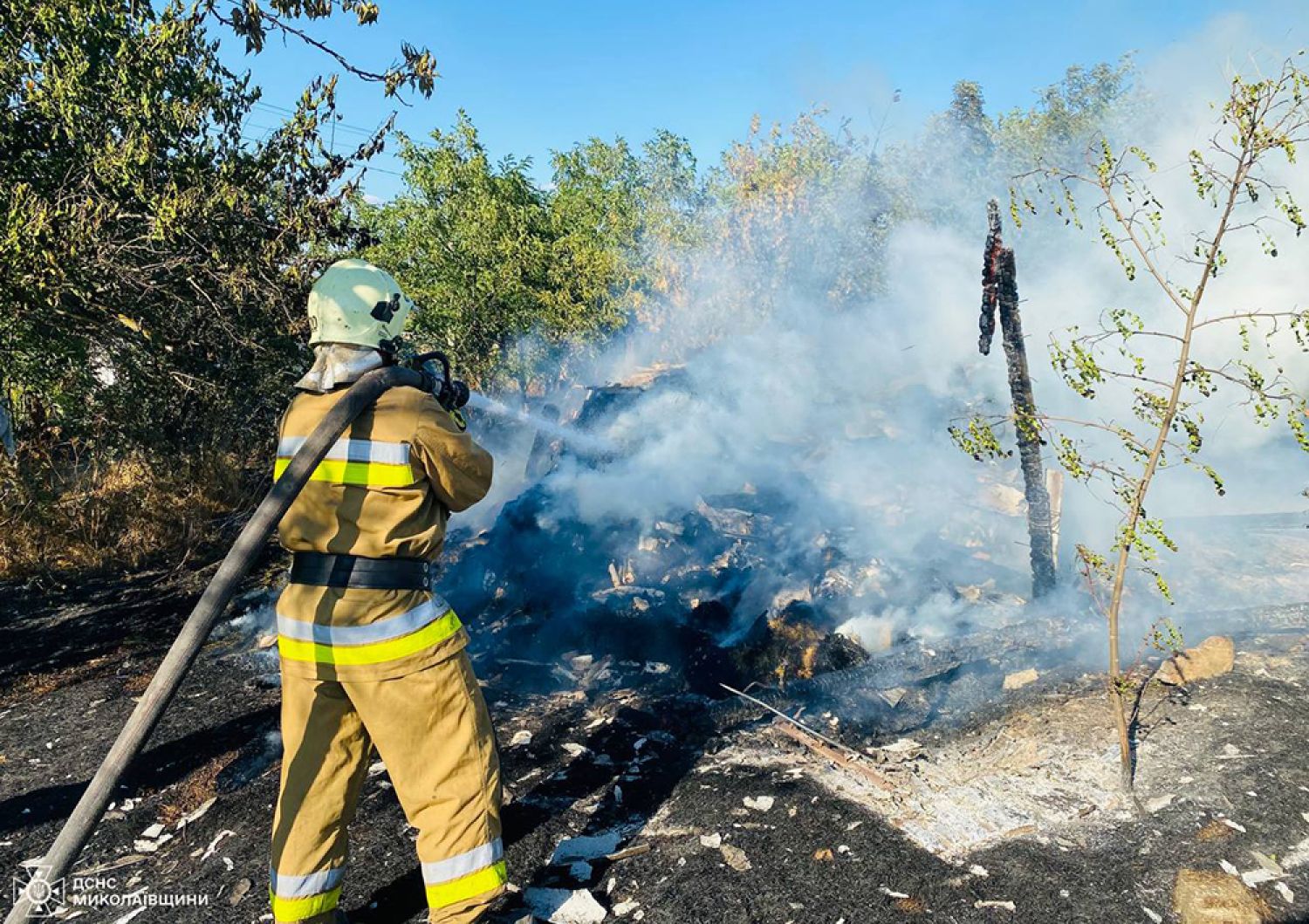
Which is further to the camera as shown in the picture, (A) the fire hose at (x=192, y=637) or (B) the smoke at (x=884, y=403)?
(B) the smoke at (x=884, y=403)

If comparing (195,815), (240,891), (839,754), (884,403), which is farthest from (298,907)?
(884,403)

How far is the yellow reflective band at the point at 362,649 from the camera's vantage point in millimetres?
2262

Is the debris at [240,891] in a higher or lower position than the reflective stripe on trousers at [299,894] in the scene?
lower

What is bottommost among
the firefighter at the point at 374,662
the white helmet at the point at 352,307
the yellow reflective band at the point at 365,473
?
the firefighter at the point at 374,662

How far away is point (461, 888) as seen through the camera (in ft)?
7.34

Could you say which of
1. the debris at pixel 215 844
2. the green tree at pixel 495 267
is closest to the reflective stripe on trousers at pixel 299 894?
the debris at pixel 215 844

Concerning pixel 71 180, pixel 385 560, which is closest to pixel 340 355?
pixel 385 560

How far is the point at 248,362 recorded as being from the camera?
23.4ft

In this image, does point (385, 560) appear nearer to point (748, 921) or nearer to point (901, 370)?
point (748, 921)

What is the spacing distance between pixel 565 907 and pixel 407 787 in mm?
745

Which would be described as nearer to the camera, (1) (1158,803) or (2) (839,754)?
(1) (1158,803)

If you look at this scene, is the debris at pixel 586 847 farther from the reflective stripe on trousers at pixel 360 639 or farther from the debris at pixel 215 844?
the debris at pixel 215 844

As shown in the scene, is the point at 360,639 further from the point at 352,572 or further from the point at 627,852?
the point at 627,852

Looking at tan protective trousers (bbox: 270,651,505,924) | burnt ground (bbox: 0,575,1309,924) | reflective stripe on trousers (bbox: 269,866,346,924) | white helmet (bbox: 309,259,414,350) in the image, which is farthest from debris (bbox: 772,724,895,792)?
white helmet (bbox: 309,259,414,350)
